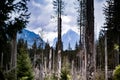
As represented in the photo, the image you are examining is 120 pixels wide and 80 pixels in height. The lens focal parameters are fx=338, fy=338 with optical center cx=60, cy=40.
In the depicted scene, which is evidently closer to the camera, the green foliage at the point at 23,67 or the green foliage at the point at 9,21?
the green foliage at the point at 9,21

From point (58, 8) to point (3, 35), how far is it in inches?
776

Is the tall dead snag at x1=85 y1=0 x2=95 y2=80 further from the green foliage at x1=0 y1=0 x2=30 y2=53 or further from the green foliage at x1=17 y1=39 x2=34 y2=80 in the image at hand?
the green foliage at x1=17 y1=39 x2=34 y2=80

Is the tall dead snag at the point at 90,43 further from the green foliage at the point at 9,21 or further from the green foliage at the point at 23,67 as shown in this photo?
the green foliage at the point at 23,67

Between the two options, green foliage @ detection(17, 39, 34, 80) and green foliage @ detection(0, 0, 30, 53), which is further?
green foliage @ detection(17, 39, 34, 80)

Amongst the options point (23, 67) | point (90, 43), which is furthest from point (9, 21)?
point (23, 67)

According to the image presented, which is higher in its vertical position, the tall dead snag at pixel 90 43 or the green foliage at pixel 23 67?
the tall dead snag at pixel 90 43

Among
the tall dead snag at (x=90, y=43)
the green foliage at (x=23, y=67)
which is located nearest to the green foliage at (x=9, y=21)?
the tall dead snag at (x=90, y=43)

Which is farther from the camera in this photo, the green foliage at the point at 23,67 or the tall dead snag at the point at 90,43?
the green foliage at the point at 23,67

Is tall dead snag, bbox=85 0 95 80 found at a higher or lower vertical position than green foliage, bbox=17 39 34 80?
higher

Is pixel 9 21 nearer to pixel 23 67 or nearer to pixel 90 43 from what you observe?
pixel 90 43

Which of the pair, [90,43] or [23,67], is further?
[23,67]

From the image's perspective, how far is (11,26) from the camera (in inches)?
704

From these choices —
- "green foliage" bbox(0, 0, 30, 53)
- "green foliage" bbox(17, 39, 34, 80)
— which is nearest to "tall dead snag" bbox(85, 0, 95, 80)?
"green foliage" bbox(0, 0, 30, 53)

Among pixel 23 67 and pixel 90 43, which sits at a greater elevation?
pixel 90 43
